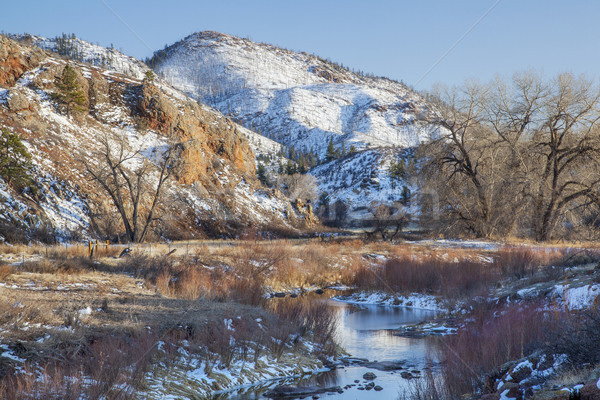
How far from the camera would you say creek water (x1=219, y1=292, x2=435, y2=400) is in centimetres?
1012

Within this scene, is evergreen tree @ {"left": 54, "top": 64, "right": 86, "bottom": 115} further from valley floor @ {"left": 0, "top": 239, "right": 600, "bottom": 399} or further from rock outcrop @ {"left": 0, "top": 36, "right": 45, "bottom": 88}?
valley floor @ {"left": 0, "top": 239, "right": 600, "bottom": 399}

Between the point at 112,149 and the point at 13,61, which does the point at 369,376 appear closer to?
the point at 112,149

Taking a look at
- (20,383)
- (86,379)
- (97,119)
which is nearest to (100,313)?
(86,379)

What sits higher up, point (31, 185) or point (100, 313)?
point (31, 185)

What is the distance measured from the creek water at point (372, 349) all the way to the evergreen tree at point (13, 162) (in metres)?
28.2

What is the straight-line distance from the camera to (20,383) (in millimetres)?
6836

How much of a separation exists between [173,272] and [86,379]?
42.0 ft

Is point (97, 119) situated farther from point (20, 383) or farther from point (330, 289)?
point (20, 383)

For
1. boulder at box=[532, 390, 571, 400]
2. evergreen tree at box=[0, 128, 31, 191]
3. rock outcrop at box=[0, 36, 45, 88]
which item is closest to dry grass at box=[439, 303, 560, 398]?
boulder at box=[532, 390, 571, 400]

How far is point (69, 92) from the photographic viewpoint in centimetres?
4953

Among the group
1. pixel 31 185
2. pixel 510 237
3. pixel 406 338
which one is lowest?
pixel 406 338

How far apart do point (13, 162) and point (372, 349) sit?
34.5 metres

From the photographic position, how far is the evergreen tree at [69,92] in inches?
1956

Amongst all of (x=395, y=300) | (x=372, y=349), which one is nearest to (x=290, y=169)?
(x=395, y=300)
